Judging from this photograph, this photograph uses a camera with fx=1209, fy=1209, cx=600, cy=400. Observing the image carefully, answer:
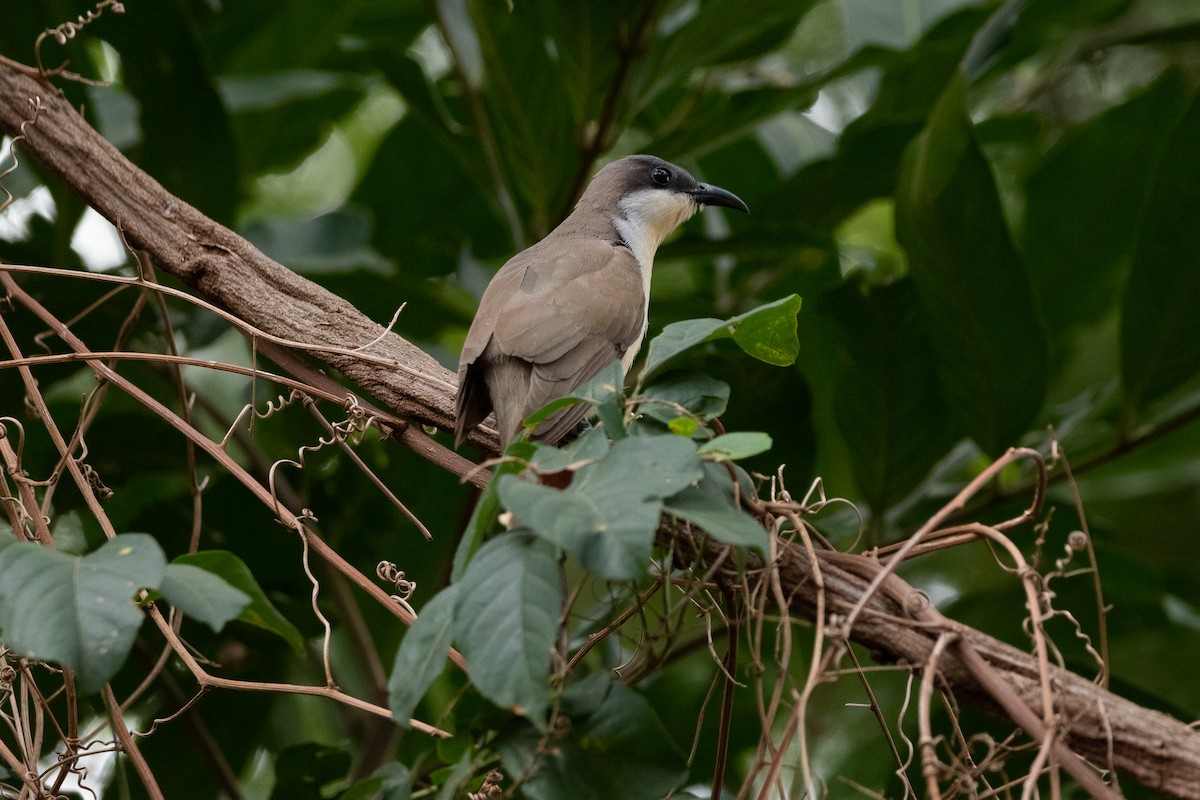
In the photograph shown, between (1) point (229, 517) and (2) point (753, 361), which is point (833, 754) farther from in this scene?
(1) point (229, 517)

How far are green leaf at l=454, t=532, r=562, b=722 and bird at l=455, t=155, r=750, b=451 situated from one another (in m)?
0.83

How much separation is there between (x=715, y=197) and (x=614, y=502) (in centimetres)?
281

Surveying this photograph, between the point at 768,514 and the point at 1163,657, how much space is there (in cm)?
353

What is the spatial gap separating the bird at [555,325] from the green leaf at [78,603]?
97cm

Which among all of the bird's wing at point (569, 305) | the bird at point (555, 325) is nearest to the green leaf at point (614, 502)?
the bird at point (555, 325)

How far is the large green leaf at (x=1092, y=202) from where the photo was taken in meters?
3.86

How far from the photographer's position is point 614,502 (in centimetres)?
150

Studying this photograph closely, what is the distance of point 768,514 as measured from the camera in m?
1.85

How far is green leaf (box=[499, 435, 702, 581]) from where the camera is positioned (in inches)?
56.4

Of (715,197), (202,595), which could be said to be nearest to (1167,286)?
(715,197)

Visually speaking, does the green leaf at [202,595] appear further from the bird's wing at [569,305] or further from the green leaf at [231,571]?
the bird's wing at [569,305]

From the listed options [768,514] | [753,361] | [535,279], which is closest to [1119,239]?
[753,361]

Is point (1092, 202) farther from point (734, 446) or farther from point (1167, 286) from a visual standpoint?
point (734, 446)

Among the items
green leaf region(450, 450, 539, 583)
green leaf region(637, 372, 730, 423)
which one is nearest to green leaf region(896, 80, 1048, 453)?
green leaf region(637, 372, 730, 423)
